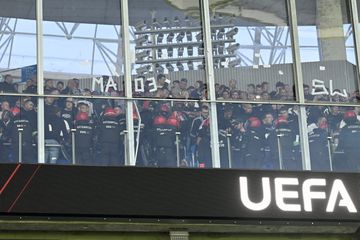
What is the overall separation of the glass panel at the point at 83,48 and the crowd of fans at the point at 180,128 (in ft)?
0.34

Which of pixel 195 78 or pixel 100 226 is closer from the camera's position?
pixel 100 226

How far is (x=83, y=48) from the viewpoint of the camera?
52.3 ft

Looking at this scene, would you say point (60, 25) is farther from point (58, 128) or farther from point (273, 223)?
point (273, 223)

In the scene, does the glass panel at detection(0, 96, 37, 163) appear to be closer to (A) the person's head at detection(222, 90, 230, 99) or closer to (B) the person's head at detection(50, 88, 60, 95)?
(B) the person's head at detection(50, 88, 60, 95)

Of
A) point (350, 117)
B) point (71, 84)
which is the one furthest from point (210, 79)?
point (350, 117)

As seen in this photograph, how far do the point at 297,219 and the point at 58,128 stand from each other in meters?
4.10

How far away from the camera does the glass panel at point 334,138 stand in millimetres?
16266

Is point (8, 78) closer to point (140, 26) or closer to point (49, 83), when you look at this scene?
point (49, 83)

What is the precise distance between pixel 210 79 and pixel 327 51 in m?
2.40

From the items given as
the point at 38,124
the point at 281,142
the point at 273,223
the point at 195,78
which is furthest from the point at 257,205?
the point at 38,124

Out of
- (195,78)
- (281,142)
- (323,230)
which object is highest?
(195,78)

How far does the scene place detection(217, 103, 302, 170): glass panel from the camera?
15.9 meters

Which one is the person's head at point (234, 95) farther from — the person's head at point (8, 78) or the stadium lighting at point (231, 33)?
the person's head at point (8, 78)

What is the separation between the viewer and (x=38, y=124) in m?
15.2
